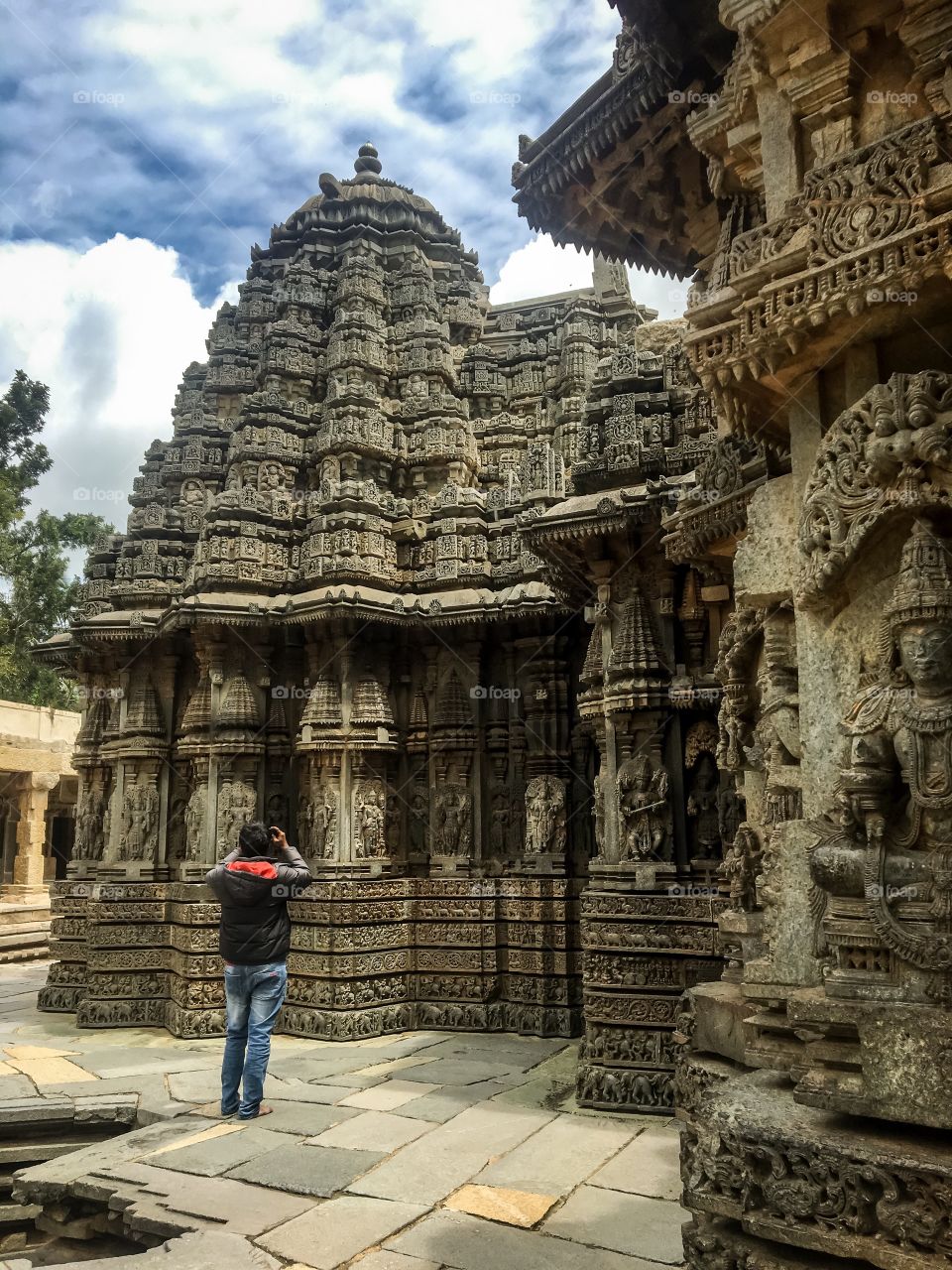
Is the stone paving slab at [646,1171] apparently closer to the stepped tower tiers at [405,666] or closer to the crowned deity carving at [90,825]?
the stepped tower tiers at [405,666]

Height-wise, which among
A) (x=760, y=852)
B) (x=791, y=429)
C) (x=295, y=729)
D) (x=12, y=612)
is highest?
(x=12, y=612)

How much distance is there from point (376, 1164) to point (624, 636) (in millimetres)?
4814

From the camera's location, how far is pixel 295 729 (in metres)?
12.2

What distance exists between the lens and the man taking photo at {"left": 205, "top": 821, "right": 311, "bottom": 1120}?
677 cm

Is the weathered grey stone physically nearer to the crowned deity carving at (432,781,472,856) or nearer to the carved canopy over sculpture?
the crowned deity carving at (432,781,472,856)

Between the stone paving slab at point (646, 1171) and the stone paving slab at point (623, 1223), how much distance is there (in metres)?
0.14

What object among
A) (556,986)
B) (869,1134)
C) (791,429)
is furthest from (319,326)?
(869,1134)

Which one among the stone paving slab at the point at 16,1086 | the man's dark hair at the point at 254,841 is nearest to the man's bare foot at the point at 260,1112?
the man's dark hair at the point at 254,841

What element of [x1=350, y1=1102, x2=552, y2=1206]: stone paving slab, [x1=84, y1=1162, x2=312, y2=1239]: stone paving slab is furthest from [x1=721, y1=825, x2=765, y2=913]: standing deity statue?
[x1=84, y1=1162, x2=312, y2=1239]: stone paving slab

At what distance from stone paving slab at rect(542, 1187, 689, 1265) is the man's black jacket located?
9.13ft

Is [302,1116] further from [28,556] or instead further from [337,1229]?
[28,556]

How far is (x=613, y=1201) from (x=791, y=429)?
4.32 meters

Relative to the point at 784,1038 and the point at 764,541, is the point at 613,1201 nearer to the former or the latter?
the point at 784,1038

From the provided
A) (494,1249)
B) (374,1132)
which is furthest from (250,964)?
(494,1249)
